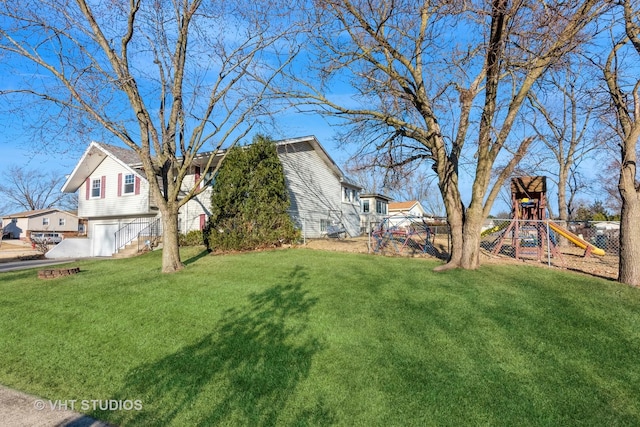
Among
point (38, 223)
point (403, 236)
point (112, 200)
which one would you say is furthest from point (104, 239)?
point (38, 223)

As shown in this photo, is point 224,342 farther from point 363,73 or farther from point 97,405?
point 363,73

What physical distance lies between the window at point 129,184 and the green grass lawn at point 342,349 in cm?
1317

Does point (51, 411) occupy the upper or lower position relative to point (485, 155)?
lower

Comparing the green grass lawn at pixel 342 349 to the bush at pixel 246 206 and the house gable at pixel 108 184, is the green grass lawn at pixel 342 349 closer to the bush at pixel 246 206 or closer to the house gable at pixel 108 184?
the bush at pixel 246 206

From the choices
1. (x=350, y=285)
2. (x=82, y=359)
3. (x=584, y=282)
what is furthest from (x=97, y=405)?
(x=584, y=282)

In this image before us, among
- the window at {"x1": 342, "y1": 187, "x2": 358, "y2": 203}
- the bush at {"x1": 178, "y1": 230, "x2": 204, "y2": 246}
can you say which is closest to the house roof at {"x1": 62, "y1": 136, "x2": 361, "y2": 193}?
the window at {"x1": 342, "y1": 187, "x2": 358, "y2": 203}

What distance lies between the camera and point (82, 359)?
5.04m

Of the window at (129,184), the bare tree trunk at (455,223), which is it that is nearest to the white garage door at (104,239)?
the window at (129,184)

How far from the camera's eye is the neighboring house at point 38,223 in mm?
48969

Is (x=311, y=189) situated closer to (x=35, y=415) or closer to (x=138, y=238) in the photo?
(x=138, y=238)

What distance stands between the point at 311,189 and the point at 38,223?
1877 inches

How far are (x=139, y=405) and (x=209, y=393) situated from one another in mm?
717

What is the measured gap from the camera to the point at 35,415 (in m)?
3.68

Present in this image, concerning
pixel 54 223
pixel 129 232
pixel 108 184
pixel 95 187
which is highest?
pixel 108 184
